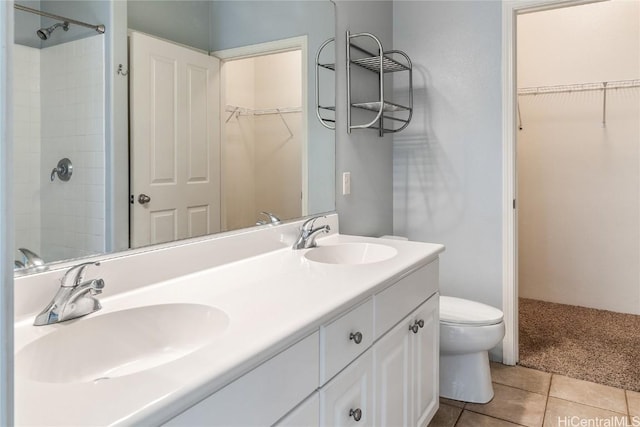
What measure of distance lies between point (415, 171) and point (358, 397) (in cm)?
170

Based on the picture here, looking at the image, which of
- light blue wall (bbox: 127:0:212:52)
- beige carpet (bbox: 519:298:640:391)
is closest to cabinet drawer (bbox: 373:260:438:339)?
light blue wall (bbox: 127:0:212:52)

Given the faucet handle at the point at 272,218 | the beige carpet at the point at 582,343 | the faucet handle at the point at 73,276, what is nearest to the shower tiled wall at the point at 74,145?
the faucet handle at the point at 73,276

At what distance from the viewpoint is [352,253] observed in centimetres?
190

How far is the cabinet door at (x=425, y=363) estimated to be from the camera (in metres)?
1.59

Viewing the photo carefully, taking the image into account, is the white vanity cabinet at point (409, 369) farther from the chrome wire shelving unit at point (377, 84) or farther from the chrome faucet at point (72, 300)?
the chrome wire shelving unit at point (377, 84)

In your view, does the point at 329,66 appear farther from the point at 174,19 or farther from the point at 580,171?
the point at 580,171

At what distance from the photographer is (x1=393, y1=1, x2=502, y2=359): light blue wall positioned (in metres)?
2.44

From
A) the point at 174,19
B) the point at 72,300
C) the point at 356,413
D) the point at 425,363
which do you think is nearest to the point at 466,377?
the point at 425,363

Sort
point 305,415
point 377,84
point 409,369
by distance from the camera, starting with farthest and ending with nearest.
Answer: point 377,84 → point 409,369 → point 305,415

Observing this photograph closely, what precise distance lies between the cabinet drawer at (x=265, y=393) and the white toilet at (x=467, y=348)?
1.21 metres

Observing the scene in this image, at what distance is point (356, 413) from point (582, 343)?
2.18 m

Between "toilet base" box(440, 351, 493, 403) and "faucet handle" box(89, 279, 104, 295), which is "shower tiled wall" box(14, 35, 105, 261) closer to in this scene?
"faucet handle" box(89, 279, 104, 295)

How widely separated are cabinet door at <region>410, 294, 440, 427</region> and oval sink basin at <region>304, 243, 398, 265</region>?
257 mm

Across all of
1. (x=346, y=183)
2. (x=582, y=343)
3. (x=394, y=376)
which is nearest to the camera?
(x=394, y=376)
